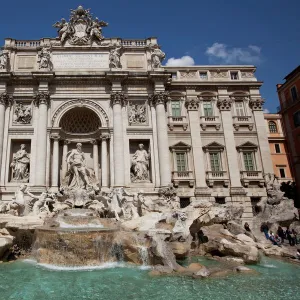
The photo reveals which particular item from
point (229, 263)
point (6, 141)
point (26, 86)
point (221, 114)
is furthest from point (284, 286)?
point (26, 86)

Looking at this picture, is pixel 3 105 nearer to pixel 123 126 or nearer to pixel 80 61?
pixel 80 61

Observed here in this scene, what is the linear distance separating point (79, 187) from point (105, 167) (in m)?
2.78

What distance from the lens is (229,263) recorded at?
12453mm

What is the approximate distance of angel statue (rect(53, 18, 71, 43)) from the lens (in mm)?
23778

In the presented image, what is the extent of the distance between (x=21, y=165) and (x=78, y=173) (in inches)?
181

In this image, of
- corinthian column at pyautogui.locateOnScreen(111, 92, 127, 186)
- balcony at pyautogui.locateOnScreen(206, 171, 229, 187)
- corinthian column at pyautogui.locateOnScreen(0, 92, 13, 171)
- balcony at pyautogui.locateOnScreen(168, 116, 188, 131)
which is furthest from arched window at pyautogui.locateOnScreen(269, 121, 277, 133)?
corinthian column at pyautogui.locateOnScreen(0, 92, 13, 171)

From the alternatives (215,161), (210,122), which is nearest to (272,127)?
(210,122)

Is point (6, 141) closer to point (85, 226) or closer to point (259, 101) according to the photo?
point (85, 226)

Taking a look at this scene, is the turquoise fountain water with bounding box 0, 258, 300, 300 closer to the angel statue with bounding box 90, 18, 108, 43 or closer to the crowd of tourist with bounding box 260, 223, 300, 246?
the crowd of tourist with bounding box 260, 223, 300, 246

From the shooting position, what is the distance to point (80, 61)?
77.2 feet

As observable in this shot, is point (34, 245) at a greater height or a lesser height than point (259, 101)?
lesser

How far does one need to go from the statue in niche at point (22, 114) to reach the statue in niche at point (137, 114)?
7960 millimetres

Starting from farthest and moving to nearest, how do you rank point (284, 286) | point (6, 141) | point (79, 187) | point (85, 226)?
point (6, 141)
point (79, 187)
point (85, 226)
point (284, 286)

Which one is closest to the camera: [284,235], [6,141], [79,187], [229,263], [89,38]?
[229,263]
